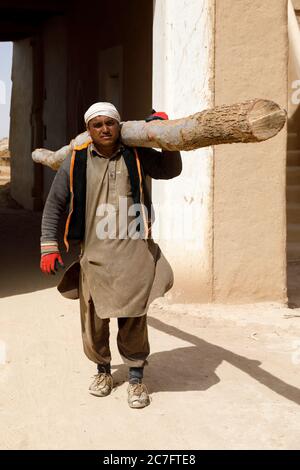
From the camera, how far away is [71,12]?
40.9 ft

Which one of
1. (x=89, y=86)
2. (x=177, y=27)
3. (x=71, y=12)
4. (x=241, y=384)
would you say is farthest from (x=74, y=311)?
(x=71, y=12)

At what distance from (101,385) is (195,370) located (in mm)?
744

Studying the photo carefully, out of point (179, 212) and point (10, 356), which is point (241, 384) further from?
point (179, 212)

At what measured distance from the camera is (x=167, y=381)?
4645mm

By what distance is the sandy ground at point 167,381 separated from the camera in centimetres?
379

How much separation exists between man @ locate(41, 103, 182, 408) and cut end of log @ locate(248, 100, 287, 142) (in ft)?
2.71

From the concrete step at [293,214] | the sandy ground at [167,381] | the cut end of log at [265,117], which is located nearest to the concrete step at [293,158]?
the concrete step at [293,214]

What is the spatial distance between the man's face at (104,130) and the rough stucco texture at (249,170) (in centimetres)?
248

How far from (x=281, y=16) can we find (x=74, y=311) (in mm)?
3106

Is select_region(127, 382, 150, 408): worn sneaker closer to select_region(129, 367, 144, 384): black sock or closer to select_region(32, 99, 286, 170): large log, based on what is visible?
select_region(129, 367, 144, 384): black sock

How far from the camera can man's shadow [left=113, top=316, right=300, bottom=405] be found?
179 inches

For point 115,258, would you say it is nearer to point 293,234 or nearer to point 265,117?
point 265,117
